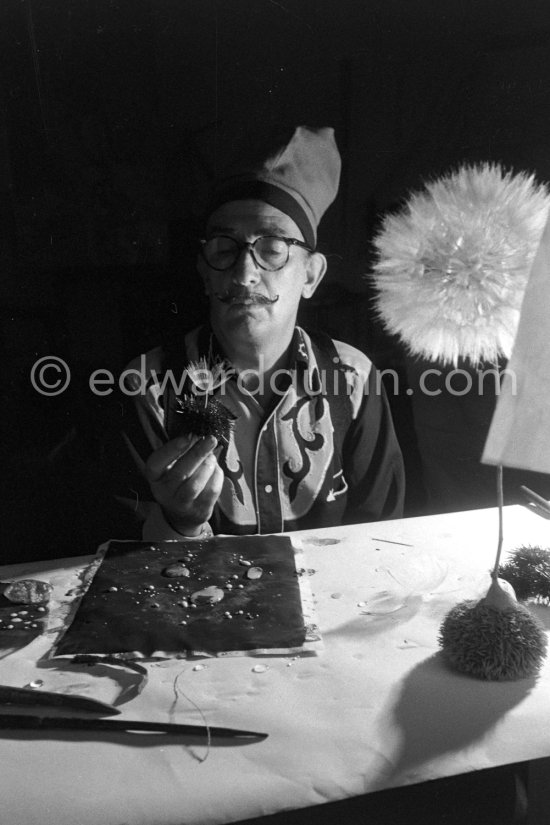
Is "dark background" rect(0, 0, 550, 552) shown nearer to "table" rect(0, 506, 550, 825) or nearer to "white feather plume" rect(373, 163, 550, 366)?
"white feather plume" rect(373, 163, 550, 366)

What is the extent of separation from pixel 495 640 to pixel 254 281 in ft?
2.27

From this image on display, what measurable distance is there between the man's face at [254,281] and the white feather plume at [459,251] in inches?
5.9

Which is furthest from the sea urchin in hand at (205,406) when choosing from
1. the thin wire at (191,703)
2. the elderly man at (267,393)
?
the thin wire at (191,703)

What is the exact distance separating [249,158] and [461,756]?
910mm

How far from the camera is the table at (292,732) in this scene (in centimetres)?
57

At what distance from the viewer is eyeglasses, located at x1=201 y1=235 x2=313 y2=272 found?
113 cm

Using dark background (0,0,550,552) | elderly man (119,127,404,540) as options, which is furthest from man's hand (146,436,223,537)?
dark background (0,0,550,552)

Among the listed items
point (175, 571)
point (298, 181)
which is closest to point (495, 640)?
point (175, 571)

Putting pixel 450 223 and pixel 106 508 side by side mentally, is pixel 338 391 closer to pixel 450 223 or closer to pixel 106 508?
pixel 450 223

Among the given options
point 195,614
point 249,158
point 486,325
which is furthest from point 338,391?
point 195,614

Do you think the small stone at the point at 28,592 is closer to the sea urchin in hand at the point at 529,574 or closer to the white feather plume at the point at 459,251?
the sea urchin in hand at the point at 529,574

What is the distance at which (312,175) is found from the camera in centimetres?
115

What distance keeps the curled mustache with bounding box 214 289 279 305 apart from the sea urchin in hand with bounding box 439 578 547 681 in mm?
621

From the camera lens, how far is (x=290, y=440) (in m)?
1.23
